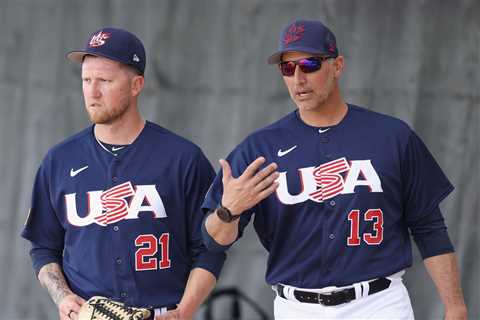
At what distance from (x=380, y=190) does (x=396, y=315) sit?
53cm

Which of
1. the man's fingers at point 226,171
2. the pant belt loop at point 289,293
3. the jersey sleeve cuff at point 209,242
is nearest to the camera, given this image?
the man's fingers at point 226,171

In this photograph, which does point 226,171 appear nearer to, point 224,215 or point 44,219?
point 224,215

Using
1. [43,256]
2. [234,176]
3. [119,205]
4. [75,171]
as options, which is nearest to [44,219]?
[43,256]

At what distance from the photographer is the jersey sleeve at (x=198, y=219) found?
480 centimetres

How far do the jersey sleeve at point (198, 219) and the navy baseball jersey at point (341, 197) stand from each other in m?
0.19

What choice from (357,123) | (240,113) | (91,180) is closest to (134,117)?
(91,180)

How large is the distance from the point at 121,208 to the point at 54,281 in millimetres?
446

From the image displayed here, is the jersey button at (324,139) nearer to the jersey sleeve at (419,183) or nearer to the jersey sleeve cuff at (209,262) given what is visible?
the jersey sleeve at (419,183)

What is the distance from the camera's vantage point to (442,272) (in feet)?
15.4

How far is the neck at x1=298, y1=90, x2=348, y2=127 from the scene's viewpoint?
→ 480 centimetres

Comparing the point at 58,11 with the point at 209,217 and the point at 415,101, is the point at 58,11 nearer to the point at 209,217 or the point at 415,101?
the point at 415,101

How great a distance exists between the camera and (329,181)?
4648mm

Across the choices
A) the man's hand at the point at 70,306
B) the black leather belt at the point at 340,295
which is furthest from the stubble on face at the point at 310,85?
the man's hand at the point at 70,306

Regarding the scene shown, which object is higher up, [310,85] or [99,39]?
[99,39]
